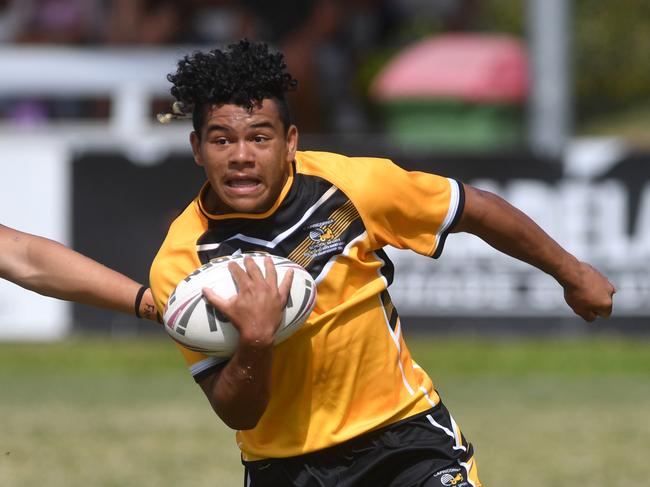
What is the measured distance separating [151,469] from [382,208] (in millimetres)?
4253

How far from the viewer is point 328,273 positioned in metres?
4.76

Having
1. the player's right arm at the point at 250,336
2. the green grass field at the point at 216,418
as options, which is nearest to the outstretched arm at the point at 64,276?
the player's right arm at the point at 250,336

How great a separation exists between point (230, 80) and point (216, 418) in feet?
20.9

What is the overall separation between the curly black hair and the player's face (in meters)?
0.04

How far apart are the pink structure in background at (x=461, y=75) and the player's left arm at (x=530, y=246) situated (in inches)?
610

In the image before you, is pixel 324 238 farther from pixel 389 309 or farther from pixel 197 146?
pixel 197 146

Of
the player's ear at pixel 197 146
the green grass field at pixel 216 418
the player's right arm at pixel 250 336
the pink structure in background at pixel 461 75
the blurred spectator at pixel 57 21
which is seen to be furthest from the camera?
the blurred spectator at pixel 57 21

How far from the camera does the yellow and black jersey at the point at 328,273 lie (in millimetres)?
4699

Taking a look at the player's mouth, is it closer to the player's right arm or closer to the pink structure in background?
the player's right arm

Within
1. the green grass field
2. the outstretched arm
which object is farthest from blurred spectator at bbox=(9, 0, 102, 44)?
the outstretched arm

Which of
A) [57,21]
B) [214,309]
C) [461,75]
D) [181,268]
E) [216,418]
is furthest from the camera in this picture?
[57,21]

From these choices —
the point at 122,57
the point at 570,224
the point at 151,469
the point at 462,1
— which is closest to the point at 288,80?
the point at 151,469

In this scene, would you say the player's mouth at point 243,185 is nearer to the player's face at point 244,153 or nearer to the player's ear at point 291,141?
the player's face at point 244,153

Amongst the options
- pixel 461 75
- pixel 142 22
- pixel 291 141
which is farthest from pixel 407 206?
pixel 142 22
